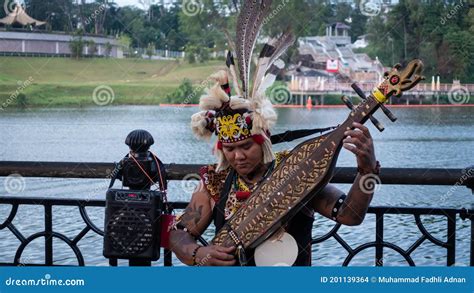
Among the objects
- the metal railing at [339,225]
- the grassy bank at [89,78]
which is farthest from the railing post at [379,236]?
the grassy bank at [89,78]

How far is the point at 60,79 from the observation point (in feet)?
52.4

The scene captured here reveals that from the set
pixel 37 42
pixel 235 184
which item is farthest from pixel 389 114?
pixel 37 42

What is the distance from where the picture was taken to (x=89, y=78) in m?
17.3

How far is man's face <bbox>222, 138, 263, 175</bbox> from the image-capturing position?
1859mm

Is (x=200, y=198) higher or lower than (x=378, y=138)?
higher

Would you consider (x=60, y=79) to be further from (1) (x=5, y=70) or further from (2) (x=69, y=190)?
(2) (x=69, y=190)

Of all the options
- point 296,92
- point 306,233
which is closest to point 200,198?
point 306,233

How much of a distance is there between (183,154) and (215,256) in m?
8.12

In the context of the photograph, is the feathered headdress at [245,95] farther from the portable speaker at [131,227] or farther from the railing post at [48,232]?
the railing post at [48,232]

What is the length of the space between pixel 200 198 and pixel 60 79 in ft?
47.6

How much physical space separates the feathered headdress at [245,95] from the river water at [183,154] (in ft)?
2.77

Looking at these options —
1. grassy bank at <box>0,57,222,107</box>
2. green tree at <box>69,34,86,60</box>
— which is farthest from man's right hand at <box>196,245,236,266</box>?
grassy bank at <box>0,57,222,107</box>

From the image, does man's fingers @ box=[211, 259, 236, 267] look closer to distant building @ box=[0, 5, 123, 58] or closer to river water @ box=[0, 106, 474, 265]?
river water @ box=[0, 106, 474, 265]

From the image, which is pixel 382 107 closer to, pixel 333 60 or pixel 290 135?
pixel 290 135
